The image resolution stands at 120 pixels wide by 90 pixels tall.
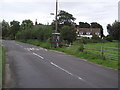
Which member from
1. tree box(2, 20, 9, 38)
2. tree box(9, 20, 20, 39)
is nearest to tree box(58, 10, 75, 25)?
tree box(9, 20, 20, 39)

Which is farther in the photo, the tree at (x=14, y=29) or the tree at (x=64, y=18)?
the tree at (x=14, y=29)

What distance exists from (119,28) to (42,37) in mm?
21514

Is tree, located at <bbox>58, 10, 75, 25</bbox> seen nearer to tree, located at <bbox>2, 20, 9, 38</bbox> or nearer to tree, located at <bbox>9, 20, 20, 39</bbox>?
tree, located at <bbox>9, 20, 20, 39</bbox>

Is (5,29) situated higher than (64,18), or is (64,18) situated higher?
(64,18)

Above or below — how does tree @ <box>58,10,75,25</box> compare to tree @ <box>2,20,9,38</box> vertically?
above

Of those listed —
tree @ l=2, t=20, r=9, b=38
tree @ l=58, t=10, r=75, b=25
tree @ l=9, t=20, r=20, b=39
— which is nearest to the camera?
tree @ l=58, t=10, r=75, b=25

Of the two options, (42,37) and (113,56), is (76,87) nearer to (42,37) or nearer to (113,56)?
(113,56)

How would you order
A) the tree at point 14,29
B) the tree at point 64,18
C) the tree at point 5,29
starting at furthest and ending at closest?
1. the tree at point 5,29
2. the tree at point 14,29
3. the tree at point 64,18

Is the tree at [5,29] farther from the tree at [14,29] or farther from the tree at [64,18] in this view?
the tree at [64,18]

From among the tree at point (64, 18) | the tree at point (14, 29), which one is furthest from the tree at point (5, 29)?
the tree at point (64, 18)

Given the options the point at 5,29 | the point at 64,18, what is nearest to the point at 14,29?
the point at 5,29

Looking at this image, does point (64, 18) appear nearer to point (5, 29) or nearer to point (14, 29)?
point (14, 29)

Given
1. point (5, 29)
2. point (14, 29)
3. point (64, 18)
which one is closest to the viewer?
point (64, 18)

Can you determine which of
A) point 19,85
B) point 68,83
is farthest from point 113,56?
point 19,85
